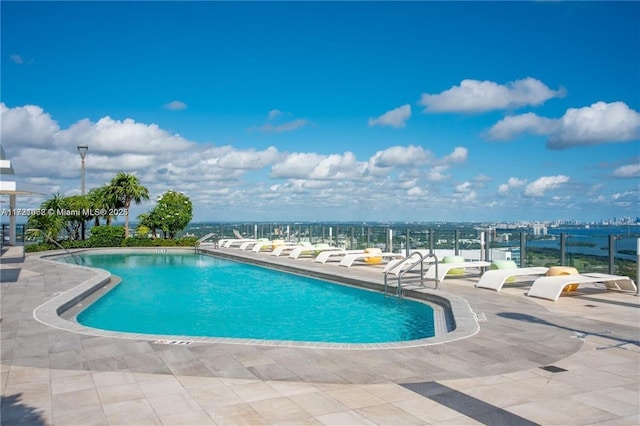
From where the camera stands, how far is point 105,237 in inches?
989

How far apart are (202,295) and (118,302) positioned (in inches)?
74.7

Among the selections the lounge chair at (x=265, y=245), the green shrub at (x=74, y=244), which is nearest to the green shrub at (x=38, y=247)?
the green shrub at (x=74, y=244)

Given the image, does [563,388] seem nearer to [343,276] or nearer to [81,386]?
[81,386]

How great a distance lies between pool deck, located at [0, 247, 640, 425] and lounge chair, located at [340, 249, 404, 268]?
8.15 meters

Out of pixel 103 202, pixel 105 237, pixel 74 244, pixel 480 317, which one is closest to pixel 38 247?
pixel 74 244

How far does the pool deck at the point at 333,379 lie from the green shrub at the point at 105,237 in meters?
18.3

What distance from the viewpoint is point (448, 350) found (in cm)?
589

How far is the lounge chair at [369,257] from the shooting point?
51.0 feet

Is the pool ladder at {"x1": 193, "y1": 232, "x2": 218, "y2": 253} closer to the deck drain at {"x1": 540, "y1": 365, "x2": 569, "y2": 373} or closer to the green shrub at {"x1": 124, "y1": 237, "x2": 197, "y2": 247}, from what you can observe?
the green shrub at {"x1": 124, "y1": 237, "x2": 197, "y2": 247}

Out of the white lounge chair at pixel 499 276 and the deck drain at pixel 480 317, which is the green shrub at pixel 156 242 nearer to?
the white lounge chair at pixel 499 276

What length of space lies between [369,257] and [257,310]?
6657mm

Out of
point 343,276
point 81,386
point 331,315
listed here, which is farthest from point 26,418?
point 343,276

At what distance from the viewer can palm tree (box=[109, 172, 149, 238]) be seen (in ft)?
85.9

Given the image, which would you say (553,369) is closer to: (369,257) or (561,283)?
(561,283)
